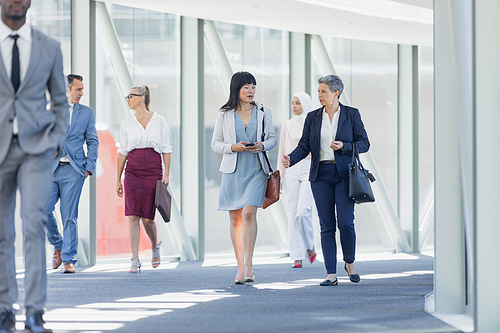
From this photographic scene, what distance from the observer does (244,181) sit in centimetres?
566

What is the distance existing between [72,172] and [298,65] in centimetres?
413

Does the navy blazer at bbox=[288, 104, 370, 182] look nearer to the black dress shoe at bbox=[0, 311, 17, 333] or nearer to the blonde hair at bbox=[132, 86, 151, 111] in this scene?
the blonde hair at bbox=[132, 86, 151, 111]

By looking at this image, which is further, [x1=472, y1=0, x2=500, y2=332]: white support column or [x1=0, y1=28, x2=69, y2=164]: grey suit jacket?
[x1=472, y1=0, x2=500, y2=332]: white support column

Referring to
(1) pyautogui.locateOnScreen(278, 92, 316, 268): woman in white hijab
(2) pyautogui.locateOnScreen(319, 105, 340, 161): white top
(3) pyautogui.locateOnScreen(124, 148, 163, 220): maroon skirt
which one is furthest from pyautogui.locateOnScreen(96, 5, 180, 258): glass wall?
(2) pyautogui.locateOnScreen(319, 105, 340, 161): white top

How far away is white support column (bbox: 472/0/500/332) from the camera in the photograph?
322 cm

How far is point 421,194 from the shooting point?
10.5 metres

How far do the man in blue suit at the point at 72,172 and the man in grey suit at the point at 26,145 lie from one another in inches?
132

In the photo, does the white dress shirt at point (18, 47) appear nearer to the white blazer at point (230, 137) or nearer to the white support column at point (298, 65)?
the white blazer at point (230, 137)

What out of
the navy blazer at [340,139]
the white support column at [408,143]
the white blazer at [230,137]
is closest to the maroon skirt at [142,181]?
the white blazer at [230,137]

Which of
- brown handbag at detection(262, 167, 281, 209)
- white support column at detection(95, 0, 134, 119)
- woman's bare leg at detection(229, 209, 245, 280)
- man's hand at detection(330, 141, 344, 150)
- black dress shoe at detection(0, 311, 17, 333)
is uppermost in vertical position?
white support column at detection(95, 0, 134, 119)

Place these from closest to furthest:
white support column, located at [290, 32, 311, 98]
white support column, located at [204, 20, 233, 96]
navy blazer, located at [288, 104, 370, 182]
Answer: navy blazer, located at [288, 104, 370, 182] < white support column, located at [204, 20, 233, 96] < white support column, located at [290, 32, 311, 98]

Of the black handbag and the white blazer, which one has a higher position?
the white blazer

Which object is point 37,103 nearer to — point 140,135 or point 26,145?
point 26,145

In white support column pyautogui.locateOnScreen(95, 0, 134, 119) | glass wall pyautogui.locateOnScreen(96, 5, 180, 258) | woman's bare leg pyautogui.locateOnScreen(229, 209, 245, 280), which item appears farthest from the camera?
glass wall pyautogui.locateOnScreen(96, 5, 180, 258)
